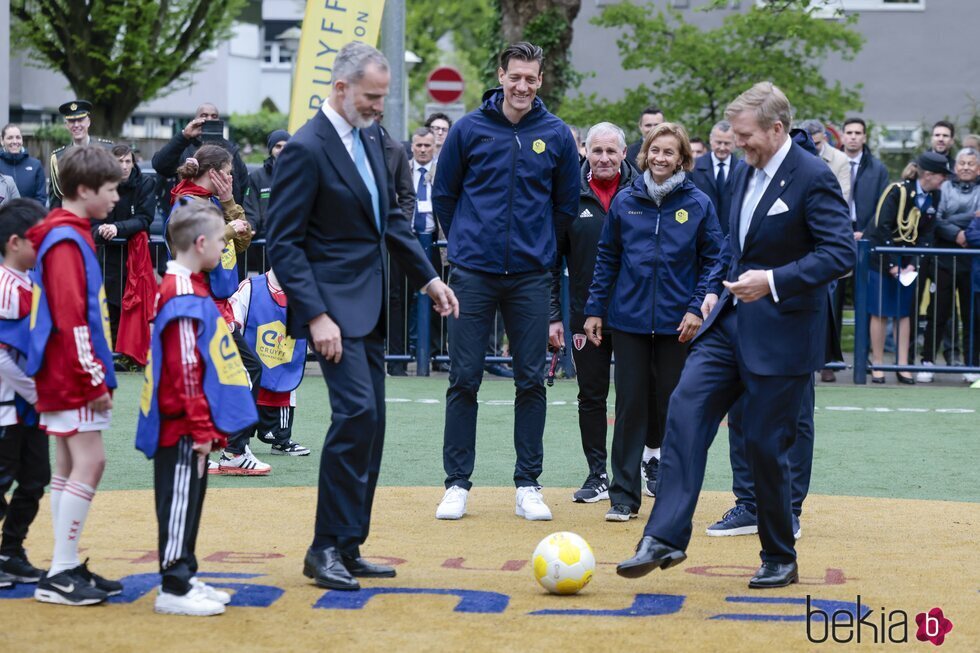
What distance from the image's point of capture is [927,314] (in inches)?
557

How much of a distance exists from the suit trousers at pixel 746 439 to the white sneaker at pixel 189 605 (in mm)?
1750

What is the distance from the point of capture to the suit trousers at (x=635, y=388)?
793cm

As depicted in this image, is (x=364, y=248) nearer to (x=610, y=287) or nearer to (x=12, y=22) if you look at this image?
(x=610, y=287)

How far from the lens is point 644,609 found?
5.77 m

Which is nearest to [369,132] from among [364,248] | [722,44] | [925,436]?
[364,248]

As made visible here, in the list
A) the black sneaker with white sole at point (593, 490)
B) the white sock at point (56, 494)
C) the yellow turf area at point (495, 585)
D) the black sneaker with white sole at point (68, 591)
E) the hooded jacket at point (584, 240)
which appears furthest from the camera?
the hooded jacket at point (584, 240)

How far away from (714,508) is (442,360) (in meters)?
6.22

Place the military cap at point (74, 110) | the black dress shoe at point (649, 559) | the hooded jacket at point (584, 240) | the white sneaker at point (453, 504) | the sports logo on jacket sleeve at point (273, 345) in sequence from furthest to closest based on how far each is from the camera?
the military cap at point (74, 110) < the sports logo on jacket sleeve at point (273, 345) < the hooded jacket at point (584, 240) < the white sneaker at point (453, 504) < the black dress shoe at point (649, 559)

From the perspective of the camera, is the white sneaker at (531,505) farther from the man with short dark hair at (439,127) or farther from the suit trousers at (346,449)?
the man with short dark hair at (439,127)

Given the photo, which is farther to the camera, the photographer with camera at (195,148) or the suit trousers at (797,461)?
the photographer with camera at (195,148)

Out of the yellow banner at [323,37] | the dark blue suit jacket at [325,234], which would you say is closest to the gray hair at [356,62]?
the dark blue suit jacket at [325,234]

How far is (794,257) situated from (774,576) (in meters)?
1.30

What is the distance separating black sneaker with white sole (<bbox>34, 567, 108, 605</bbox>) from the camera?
567cm

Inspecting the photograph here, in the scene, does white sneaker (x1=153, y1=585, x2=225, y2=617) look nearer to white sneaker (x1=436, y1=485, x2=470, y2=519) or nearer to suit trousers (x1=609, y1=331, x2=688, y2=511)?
white sneaker (x1=436, y1=485, x2=470, y2=519)
